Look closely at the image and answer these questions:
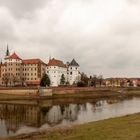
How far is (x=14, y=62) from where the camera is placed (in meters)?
129

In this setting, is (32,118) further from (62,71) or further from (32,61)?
(62,71)

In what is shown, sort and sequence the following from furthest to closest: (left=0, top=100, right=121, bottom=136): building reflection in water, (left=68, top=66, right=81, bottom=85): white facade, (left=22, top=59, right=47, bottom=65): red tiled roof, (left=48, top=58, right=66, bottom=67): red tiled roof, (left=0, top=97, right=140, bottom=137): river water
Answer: (left=68, top=66, right=81, bottom=85): white facade
(left=22, top=59, right=47, bottom=65): red tiled roof
(left=48, top=58, right=66, bottom=67): red tiled roof
(left=0, top=100, right=121, bottom=136): building reflection in water
(left=0, top=97, right=140, bottom=137): river water

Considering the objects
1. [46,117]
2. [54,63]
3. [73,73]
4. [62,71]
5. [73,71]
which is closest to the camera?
[46,117]

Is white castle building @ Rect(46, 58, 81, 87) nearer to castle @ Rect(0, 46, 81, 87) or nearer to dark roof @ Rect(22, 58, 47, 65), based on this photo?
castle @ Rect(0, 46, 81, 87)

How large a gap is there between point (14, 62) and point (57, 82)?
20.5 m

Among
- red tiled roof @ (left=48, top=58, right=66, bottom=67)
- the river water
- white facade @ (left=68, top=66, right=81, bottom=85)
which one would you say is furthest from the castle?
the river water

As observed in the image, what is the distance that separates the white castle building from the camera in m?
130

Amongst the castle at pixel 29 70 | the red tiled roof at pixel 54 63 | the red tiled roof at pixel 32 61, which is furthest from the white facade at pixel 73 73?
the red tiled roof at pixel 32 61

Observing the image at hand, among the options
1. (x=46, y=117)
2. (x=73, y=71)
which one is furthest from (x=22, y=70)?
(x=46, y=117)

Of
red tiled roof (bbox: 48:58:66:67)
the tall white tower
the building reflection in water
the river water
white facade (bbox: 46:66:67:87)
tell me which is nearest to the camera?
the river water

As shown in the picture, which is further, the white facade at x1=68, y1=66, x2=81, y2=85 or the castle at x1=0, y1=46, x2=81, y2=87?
the white facade at x1=68, y1=66, x2=81, y2=85

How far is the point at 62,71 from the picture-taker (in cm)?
13612

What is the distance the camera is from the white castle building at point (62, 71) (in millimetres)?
130375

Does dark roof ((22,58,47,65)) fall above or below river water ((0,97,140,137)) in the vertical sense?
above
